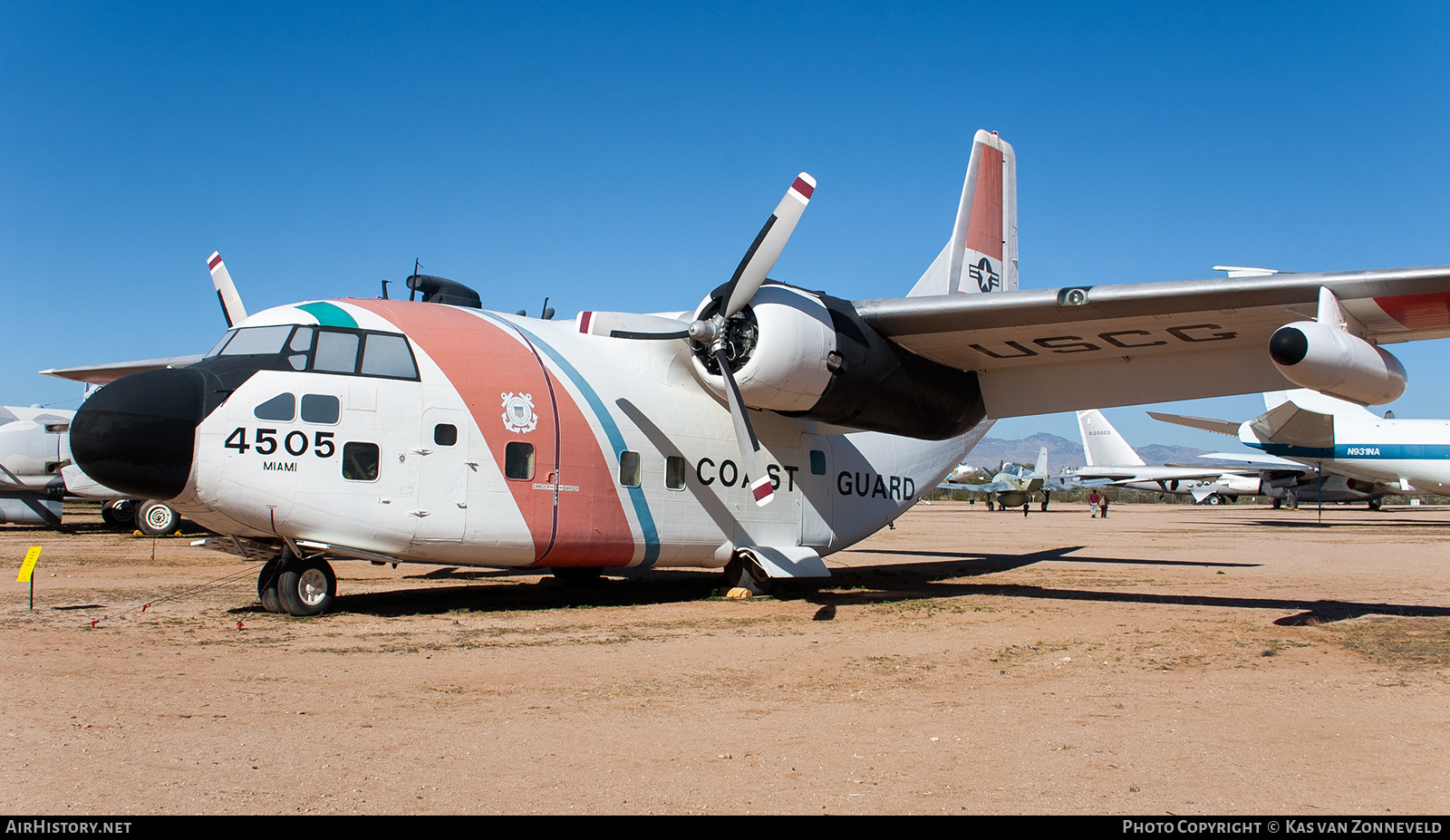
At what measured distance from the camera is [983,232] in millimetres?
15812

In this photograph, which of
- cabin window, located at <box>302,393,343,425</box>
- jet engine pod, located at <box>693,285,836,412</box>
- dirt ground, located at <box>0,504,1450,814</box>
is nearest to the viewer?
dirt ground, located at <box>0,504,1450,814</box>

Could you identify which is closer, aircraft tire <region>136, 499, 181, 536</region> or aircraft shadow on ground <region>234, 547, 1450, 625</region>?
aircraft shadow on ground <region>234, 547, 1450, 625</region>

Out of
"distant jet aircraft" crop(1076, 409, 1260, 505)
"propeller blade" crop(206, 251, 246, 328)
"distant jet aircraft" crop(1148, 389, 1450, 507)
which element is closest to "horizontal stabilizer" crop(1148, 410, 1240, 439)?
"distant jet aircraft" crop(1148, 389, 1450, 507)

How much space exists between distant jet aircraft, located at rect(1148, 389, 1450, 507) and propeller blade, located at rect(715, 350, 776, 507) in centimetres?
2728

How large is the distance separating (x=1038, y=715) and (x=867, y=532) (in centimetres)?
847

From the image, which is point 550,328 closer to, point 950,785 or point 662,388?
point 662,388

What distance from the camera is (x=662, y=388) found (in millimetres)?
11336

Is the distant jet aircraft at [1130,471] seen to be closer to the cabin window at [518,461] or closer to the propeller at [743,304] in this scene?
the propeller at [743,304]

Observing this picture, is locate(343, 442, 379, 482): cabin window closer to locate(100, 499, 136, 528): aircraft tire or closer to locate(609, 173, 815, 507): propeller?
locate(609, 173, 815, 507): propeller

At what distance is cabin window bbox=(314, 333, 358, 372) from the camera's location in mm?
9031

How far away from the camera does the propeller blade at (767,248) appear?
Result: 404 inches

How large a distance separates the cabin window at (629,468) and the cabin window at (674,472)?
44cm

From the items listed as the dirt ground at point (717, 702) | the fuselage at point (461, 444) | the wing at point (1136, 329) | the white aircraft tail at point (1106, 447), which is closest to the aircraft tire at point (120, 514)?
the dirt ground at point (717, 702)

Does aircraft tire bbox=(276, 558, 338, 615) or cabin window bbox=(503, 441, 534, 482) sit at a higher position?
cabin window bbox=(503, 441, 534, 482)
